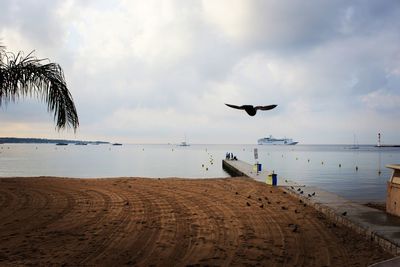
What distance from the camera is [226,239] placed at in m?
Result: 7.69

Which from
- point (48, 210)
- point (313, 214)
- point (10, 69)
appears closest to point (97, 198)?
point (48, 210)

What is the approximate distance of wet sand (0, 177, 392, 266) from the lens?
21.3 feet

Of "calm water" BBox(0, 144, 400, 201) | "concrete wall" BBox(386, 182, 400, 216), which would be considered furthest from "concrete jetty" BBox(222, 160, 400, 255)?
"calm water" BBox(0, 144, 400, 201)

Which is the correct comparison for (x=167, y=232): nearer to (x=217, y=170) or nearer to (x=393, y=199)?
(x=393, y=199)

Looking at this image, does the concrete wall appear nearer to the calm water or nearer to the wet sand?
the wet sand

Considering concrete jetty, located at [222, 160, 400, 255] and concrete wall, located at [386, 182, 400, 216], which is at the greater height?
concrete wall, located at [386, 182, 400, 216]

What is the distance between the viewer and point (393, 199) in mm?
9992

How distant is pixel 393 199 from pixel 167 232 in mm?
7025

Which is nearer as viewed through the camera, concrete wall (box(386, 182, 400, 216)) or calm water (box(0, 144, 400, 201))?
concrete wall (box(386, 182, 400, 216))

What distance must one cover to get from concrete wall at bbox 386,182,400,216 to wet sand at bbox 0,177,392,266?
2057 millimetres

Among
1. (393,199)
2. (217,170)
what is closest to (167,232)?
(393,199)

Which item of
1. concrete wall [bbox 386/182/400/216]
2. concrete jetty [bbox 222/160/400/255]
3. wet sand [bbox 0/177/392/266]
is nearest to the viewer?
wet sand [bbox 0/177/392/266]

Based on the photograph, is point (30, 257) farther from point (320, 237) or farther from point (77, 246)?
point (320, 237)

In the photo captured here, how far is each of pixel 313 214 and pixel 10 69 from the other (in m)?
9.98
